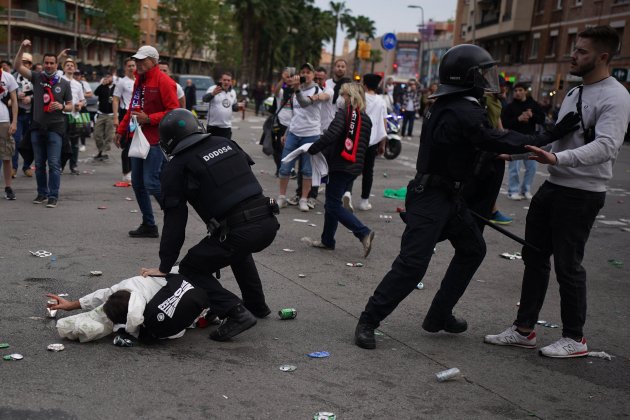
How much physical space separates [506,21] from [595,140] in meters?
49.6

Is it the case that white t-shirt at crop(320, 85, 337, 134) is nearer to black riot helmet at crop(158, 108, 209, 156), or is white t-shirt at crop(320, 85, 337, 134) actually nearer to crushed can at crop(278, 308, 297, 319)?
crushed can at crop(278, 308, 297, 319)

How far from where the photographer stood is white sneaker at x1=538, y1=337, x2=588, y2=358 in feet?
15.5

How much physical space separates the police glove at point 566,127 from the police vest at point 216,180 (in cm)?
190

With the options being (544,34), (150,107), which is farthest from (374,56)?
(150,107)

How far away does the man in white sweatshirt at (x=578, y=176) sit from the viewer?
4414 millimetres

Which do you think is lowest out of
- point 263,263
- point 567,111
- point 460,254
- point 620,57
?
point 263,263

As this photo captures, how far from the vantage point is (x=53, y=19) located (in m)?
69.0

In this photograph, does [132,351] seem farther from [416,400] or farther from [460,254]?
[460,254]

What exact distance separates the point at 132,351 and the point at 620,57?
38.7 metres

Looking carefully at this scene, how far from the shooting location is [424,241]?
15.3 feet

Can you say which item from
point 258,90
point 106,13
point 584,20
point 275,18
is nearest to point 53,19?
point 106,13

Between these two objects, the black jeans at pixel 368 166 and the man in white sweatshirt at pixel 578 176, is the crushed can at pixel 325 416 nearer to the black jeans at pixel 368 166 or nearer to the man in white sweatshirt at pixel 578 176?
the man in white sweatshirt at pixel 578 176

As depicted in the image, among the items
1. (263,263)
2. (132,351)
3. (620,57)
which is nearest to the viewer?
(132,351)

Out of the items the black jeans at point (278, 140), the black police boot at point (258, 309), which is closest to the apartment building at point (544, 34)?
the black jeans at point (278, 140)
